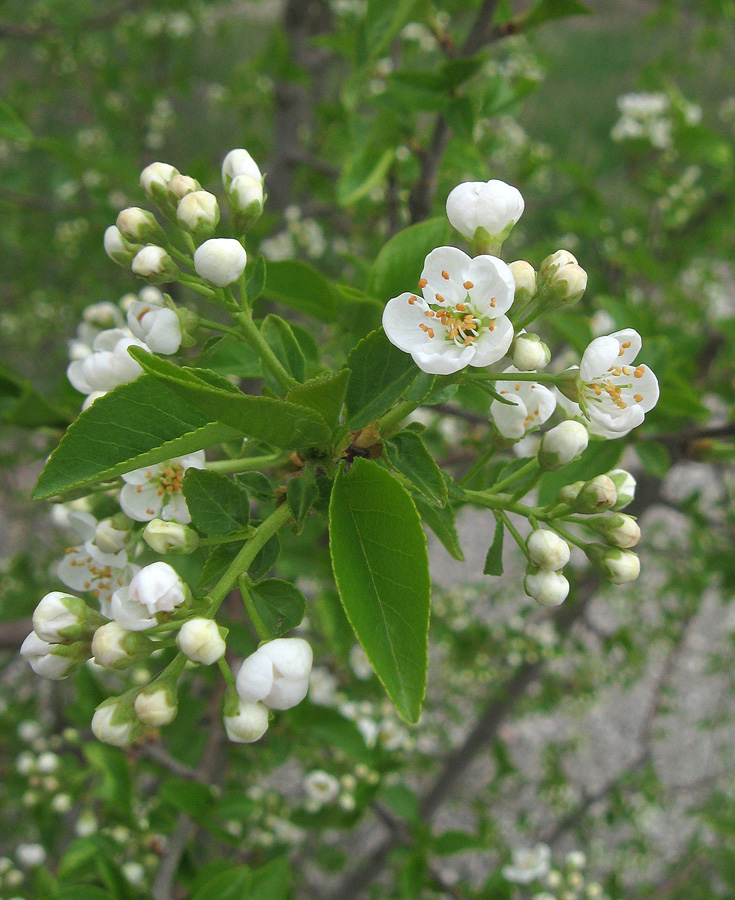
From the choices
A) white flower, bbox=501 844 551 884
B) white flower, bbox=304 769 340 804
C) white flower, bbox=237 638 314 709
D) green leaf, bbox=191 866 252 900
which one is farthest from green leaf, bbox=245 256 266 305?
white flower, bbox=501 844 551 884

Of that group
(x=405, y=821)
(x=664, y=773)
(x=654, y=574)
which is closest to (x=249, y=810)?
(x=405, y=821)

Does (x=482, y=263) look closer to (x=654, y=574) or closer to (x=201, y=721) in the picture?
(x=201, y=721)

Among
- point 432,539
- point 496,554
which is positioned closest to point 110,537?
point 496,554

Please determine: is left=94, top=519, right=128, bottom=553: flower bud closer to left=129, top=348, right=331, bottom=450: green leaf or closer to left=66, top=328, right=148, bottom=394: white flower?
left=66, top=328, right=148, bottom=394: white flower

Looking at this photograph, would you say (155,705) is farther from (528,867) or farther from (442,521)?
(528,867)

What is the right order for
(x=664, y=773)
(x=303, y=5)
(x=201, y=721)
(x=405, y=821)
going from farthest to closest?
(x=664, y=773) → (x=303, y=5) → (x=405, y=821) → (x=201, y=721)

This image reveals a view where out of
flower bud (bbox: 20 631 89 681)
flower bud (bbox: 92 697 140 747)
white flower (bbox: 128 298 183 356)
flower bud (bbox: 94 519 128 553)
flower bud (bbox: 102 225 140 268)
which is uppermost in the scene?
flower bud (bbox: 102 225 140 268)

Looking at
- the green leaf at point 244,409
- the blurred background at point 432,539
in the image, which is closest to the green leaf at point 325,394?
the green leaf at point 244,409
